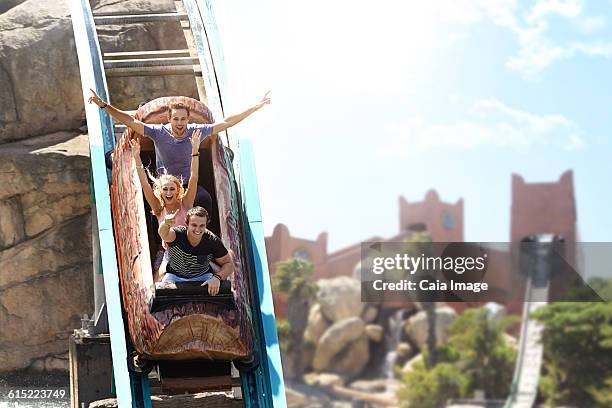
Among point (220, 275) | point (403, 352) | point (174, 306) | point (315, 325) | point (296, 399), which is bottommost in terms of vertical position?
point (296, 399)

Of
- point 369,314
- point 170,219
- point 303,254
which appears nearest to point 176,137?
point 170,219

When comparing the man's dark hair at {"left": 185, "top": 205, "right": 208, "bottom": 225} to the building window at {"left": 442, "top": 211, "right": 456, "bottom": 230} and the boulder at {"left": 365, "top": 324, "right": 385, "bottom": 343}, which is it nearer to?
the boulder at {"left": 365, "top": 324, "right": 385, "bottom": 343}

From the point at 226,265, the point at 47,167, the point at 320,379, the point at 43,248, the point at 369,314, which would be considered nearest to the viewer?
the point at 226,265

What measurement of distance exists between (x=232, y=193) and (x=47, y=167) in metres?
3.60

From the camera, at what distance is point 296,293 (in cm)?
2216

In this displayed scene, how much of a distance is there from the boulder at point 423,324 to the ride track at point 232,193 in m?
15.7

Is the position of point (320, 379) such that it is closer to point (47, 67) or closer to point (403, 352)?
point (403, 352)

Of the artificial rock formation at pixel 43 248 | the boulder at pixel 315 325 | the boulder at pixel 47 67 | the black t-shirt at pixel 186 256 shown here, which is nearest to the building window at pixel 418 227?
the boulder at pixel 315 325

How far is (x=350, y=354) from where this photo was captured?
73.3 ft

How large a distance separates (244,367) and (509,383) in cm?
1583

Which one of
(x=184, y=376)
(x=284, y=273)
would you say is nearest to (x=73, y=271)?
(x=184, y=376)

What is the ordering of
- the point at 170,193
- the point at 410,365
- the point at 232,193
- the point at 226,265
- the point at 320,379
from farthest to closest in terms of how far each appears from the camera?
1. the point at 320,379
2. the point at 410,365
3. the point at 232,193
4. the point at 170,193
5. the point at 226,265

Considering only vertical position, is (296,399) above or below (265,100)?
below

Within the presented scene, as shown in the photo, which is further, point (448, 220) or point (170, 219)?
point (448, 220)
